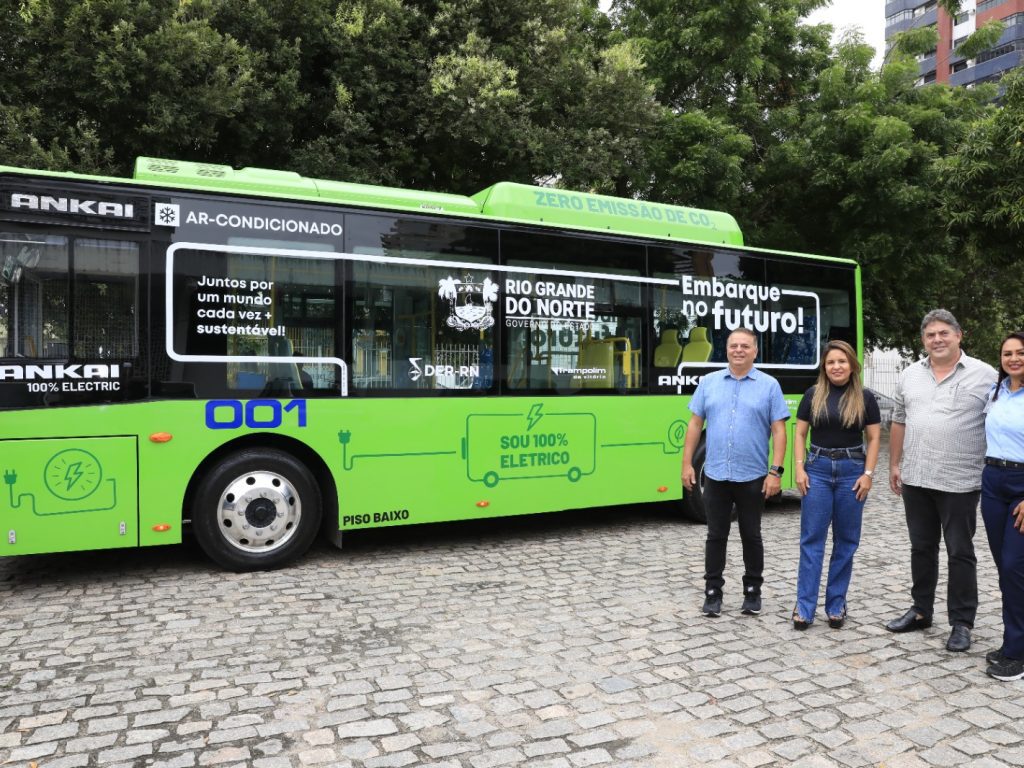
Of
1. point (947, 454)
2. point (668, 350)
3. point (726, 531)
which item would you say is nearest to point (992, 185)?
point (668, 350)

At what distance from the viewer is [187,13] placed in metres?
9.78

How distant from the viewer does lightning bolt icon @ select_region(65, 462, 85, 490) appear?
5359 mm

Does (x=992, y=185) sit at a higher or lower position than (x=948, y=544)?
higher

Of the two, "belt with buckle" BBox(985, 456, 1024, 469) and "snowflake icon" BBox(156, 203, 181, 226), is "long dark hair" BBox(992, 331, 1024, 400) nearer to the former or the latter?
"belt with buckle" BBox(985, 456, 1024, 469)

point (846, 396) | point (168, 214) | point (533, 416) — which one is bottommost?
point (533, 416)

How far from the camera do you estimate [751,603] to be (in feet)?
16.7

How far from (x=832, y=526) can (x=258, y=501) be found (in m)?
4.08

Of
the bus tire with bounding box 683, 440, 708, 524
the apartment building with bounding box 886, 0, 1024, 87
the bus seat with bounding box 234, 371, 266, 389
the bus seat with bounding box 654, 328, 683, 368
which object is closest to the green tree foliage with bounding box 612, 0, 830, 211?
the bus seat with bounding box 654, 328, 683, 368

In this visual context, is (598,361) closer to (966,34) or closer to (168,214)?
(168,214)

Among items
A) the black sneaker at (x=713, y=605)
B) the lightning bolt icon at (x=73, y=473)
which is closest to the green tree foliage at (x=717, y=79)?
the black sneaker at (x=713, y=605)

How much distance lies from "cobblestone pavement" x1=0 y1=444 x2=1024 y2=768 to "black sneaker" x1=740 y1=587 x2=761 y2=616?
0.08 m

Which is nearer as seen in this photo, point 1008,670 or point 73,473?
point 1008,670

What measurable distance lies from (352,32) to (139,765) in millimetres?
9864

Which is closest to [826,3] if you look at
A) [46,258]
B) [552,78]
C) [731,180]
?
[731,180]
